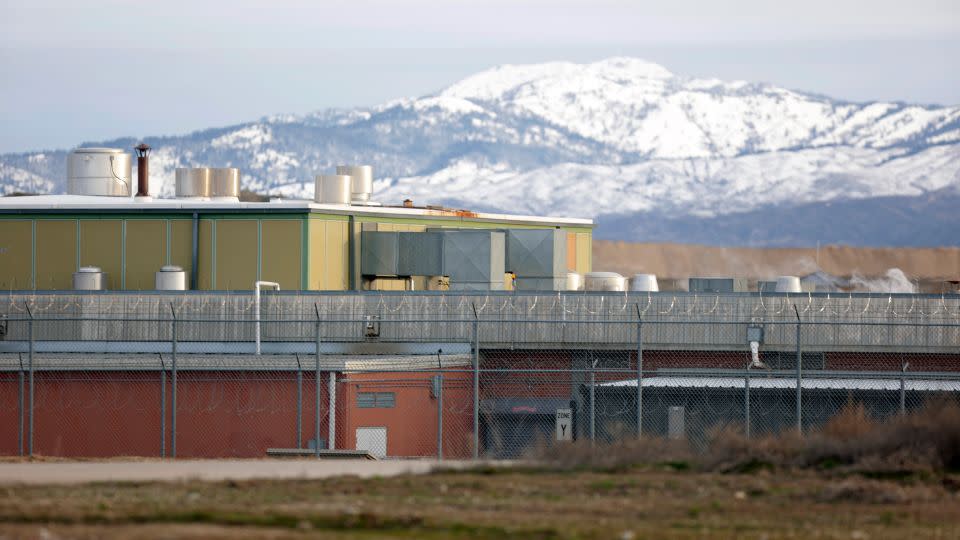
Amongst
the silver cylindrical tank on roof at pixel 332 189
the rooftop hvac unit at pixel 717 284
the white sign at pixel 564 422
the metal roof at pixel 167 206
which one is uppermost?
the silver cylindrical tank on roof at pixel 332 189

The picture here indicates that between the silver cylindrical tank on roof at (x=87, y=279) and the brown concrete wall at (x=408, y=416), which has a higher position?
the silver cylindrical tank on roof at (x=87, y=279)

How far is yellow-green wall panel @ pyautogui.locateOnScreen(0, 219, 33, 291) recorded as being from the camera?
40.4 metres

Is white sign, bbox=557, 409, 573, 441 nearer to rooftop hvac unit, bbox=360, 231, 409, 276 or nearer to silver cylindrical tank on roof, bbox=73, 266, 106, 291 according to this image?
rooftop hvac unit, bbox=360, 231, 409, 276

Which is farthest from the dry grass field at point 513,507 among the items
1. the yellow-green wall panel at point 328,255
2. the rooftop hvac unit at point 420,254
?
the rooftop hvac unit at point 420,254

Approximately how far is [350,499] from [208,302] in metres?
16.7

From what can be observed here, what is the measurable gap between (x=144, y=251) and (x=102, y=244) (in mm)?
1114

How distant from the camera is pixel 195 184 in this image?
4538 centimetres

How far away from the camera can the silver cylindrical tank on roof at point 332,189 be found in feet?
148

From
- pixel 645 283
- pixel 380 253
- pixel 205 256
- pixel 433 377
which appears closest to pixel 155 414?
pixel 433 377

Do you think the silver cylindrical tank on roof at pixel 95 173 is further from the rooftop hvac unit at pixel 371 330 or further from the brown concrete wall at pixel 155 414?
the brown concrete wall at pixel 155 414

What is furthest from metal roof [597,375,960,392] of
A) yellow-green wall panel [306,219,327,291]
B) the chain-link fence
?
yellow-green wall panel [306,219,327,291]

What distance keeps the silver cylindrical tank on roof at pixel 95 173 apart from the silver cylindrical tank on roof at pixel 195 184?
291 cm

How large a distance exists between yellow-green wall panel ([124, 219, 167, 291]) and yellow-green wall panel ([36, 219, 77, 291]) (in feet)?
4.83

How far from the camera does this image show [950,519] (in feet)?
51.8
